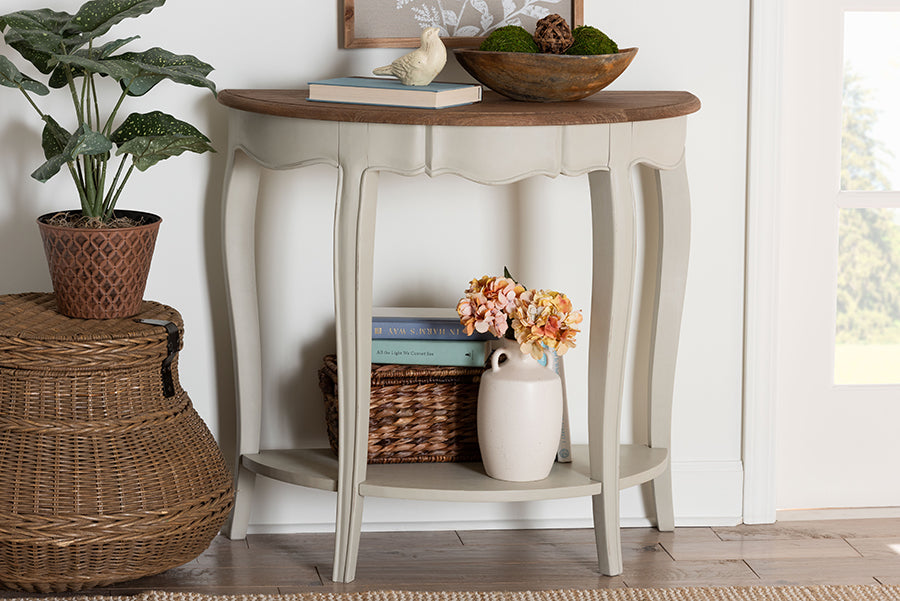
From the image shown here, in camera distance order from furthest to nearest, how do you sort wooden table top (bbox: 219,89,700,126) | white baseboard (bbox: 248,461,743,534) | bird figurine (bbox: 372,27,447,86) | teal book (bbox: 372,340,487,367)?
white baseboard (bbox: 248,461,743,534)
teal book (bbox: 372,340,487,367)
bird figurine (bbox: 372,27,447,86)
wooden table top (bbox: 219,89,700,126)

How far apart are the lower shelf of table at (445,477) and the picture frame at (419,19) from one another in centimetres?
78

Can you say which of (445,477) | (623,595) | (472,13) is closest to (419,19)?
(472,13)

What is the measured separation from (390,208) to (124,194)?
51 cm

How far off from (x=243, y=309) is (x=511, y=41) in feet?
2.28

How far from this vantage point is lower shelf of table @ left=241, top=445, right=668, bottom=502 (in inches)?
74.4

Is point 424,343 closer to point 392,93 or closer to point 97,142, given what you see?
point 392,93

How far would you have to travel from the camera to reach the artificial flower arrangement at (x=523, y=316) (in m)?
1.92

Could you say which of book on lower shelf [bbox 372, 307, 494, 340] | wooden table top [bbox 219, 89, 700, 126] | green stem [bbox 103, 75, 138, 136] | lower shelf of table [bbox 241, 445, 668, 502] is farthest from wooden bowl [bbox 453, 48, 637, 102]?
lower shelf of table [bbox 241, 445, 668, 502]

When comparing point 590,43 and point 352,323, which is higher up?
point 590,43

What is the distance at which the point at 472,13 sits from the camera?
6.87ft

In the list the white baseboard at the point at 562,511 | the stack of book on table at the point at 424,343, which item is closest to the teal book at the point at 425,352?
the stack of book on table at the point at 424,343

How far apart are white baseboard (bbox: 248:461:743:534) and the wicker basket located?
22 centimetres

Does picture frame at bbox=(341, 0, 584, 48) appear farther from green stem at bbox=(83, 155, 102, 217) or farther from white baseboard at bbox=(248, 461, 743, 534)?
white baseboard at bbox=(248, 461, 743, 534)

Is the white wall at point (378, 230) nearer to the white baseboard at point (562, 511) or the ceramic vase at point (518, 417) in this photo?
the white baseboard at point (562, 511)
